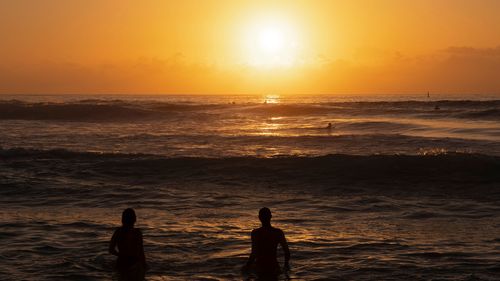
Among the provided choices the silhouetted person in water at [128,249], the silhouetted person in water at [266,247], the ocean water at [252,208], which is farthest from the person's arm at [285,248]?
the silhouetted person in water at [128,249]

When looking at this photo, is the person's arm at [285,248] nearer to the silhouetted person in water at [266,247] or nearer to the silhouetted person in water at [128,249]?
the silhouetted person in water at [266,247]

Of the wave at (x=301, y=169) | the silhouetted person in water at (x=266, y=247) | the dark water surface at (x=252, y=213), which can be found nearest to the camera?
the silhouetted person in water at (x=266, y=247)

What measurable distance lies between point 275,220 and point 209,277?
15.0ft

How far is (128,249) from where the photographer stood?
930cm

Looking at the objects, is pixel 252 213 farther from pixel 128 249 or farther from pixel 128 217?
pixel 128 217

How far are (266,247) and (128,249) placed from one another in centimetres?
218

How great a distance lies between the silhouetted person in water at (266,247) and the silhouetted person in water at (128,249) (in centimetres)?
173

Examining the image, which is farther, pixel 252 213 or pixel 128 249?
pixel 252 213

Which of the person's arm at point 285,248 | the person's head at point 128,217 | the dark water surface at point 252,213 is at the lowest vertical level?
the dark water surface at point 252,213

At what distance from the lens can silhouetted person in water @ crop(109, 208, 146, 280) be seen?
912 cm

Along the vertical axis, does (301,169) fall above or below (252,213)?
above

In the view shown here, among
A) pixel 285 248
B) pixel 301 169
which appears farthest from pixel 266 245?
pixel 301 169

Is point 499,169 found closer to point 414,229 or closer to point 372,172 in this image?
point 372,172

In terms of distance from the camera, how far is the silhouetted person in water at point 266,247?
9250 mm
